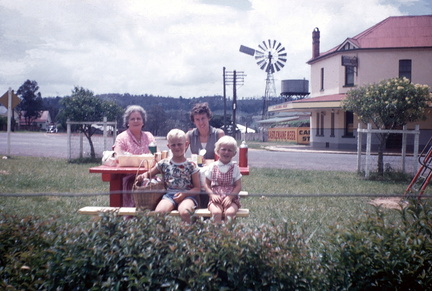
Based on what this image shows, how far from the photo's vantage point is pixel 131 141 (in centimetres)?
557

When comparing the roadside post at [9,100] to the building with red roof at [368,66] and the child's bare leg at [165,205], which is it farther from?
the building with red roof at [368,66]

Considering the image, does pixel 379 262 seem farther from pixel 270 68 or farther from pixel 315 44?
pixel 270 68

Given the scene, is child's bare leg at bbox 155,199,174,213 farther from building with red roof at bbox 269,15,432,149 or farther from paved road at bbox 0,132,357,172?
building with red roof at bbox 269,15,432,149

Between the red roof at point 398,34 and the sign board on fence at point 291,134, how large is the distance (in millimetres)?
11876

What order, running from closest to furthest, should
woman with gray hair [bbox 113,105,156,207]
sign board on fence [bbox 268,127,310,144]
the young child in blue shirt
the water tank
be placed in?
1. the young child in blue shirt
2. woman with gray hair [bbox 113,105,156,207]
3. sign board on fence [bbox 268,127,310,144]
4. the water tank

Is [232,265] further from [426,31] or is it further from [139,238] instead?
[426,31]

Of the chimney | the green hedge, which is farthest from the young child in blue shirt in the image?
the chimney

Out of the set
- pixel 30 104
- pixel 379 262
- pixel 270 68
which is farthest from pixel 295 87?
pixel 379 262

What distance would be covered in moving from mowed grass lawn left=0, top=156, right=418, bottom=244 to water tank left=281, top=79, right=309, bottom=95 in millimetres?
35953

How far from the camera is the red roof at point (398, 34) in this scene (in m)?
25.4

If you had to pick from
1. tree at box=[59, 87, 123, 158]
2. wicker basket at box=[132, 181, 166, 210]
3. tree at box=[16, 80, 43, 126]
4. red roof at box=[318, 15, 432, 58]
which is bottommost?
wicker basket at box=[132, 181, 166, 210]

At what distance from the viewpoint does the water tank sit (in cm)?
4762

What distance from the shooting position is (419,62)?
985 inches

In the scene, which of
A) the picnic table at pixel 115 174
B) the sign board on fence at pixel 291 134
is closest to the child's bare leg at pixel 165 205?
the picnic table at pixel 115 174
